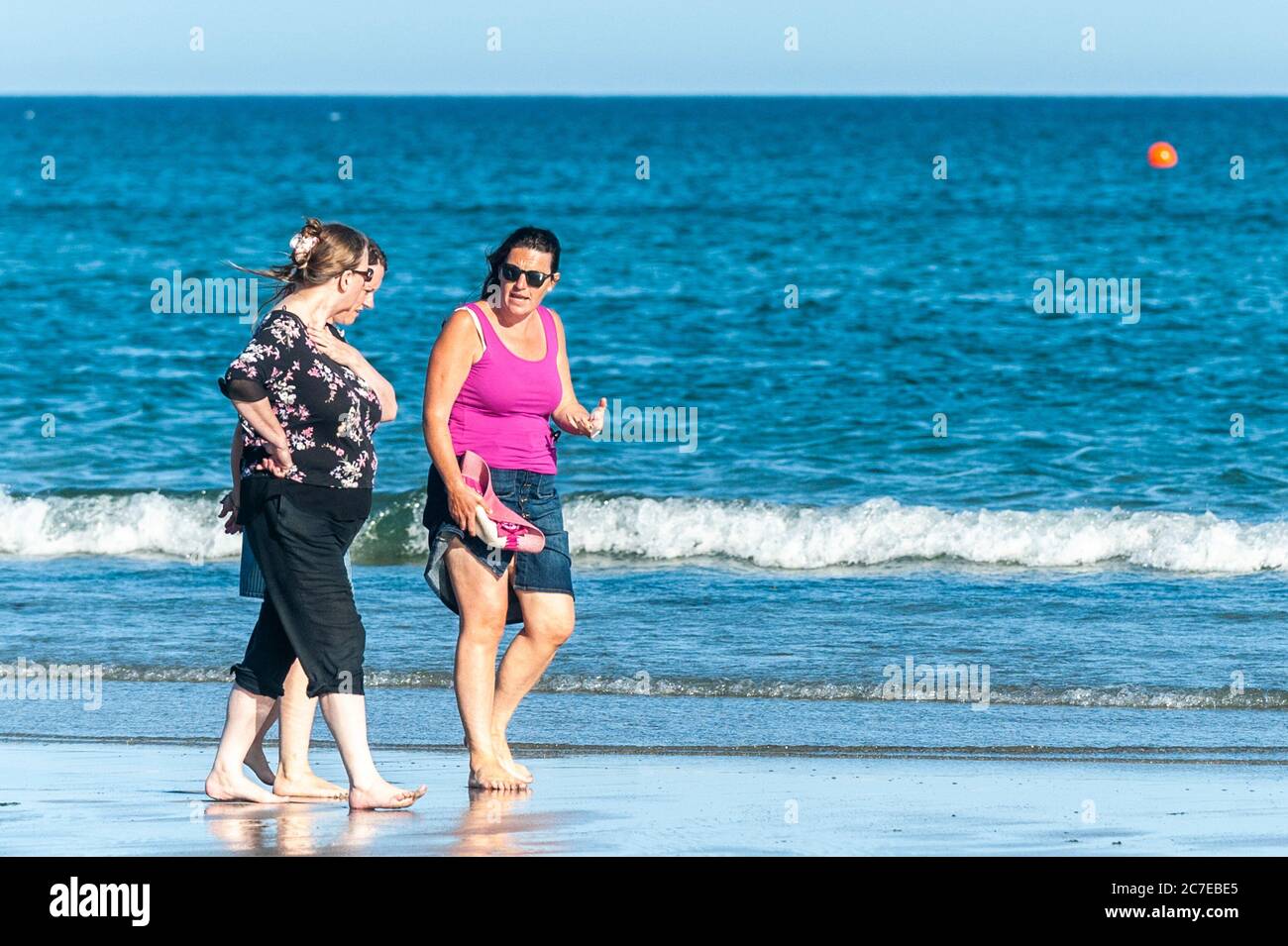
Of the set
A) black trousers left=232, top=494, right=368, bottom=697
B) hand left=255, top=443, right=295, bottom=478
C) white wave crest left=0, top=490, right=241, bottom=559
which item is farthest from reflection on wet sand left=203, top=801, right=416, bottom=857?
white wave crest left=0, top=490, right=241, bottom=559

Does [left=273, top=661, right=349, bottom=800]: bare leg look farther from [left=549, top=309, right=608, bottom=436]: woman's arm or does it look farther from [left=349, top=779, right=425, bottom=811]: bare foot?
[left=549, top=309, right=608, bottom=436]: woman's arm

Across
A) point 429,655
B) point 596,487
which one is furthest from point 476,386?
point 596,487

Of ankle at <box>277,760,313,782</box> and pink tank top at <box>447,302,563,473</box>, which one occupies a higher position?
pink tank top at <box>447,302,563,473</box>

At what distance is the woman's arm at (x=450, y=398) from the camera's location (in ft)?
15.5

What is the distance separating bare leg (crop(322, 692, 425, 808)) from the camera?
454 centimetres

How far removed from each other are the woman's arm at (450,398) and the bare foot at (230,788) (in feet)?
2.98

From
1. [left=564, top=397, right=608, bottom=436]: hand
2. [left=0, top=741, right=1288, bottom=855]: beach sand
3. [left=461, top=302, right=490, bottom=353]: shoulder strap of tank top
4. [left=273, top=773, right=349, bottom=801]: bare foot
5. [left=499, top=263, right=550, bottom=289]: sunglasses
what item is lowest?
[left=0, top=741, right=1288, bottom=855]: beach sand

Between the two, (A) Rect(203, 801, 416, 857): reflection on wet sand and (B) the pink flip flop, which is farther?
(B) the pink flip flop

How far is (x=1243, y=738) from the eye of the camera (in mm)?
5859

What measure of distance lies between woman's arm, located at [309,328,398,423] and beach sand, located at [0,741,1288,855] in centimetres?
108

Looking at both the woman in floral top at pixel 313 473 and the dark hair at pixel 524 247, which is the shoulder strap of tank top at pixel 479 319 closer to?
the dark hair at pixel 524 247

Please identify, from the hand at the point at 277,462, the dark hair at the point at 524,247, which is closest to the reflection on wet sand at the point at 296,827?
the hand at the point at 277,462

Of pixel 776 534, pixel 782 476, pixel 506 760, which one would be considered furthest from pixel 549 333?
pixel 782 476
